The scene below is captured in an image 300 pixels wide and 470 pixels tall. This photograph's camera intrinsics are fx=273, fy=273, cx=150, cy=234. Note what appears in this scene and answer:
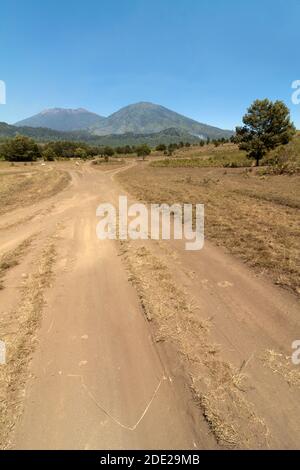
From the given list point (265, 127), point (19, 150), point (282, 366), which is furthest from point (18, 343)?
point (19, 150)

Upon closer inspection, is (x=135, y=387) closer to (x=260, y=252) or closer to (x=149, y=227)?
(x=260, y=252)

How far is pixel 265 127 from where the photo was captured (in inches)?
1357

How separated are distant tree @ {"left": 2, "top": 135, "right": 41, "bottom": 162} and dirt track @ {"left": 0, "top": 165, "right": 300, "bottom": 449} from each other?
3291 inches

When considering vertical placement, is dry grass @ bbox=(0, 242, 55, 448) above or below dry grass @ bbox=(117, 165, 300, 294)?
below

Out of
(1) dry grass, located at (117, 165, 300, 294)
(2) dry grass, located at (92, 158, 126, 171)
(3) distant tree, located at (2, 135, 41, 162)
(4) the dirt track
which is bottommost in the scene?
(4) the dirt track

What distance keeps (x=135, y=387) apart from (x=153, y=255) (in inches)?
171

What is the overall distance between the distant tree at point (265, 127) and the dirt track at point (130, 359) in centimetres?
3164

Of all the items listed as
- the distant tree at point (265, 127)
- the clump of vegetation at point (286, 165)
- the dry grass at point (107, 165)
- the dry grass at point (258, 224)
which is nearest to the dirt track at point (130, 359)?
the dry grass at point (258, 224)

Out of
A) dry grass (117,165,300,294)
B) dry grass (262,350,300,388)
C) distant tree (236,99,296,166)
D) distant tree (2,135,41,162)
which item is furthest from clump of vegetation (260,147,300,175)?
distant tree (2,135,41,162)

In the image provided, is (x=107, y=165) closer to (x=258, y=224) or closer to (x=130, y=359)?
(x=258, y=224)

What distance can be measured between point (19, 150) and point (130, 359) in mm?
88007

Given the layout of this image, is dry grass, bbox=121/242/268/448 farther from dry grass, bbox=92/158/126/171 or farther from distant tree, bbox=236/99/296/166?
dry grass, bbox=92/158/126/171

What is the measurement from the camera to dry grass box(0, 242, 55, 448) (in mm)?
2992

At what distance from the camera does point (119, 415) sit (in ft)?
9.67
